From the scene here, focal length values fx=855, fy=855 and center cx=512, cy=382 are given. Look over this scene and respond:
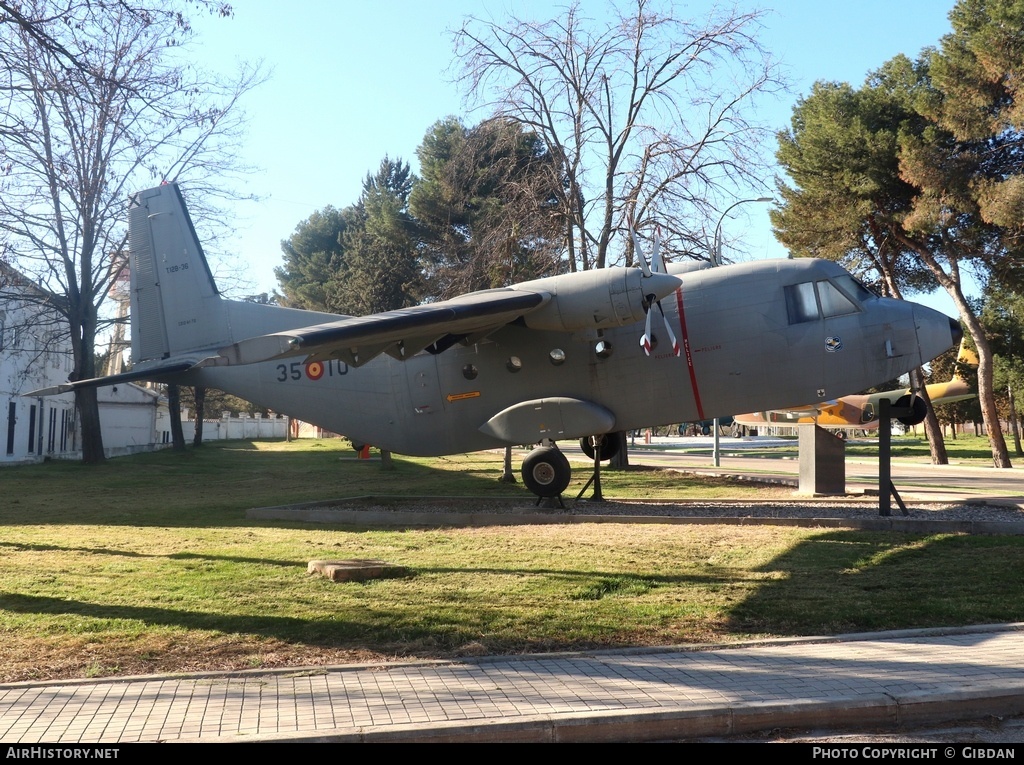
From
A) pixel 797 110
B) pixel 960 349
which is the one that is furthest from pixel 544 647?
pixel 960 349

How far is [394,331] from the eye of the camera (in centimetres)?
1341

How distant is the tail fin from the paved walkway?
13544mm

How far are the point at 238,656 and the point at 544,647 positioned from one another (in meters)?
2.65

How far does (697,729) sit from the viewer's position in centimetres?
553

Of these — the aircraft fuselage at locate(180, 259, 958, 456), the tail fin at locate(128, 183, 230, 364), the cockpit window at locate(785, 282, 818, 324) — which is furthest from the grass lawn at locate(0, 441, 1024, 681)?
the tail fin at locate(128, 183, 230, 364)

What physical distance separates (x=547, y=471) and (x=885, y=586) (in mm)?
7968

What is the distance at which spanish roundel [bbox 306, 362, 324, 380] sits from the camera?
58.6 feet

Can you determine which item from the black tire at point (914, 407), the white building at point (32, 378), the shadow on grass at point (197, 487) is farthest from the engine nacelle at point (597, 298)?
the white building at point (32, 378)

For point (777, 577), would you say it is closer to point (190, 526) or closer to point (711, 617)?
point (711, 617)

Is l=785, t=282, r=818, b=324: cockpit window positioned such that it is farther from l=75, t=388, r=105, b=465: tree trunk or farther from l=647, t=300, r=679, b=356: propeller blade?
l=75, t=388, r=105, b=465: tree trunk

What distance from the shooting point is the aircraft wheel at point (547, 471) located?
661 inches

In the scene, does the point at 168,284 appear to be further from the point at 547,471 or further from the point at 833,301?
the point at 833,301

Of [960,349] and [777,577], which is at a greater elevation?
[960,349]

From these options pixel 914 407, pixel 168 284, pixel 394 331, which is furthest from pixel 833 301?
pixel 168 284
